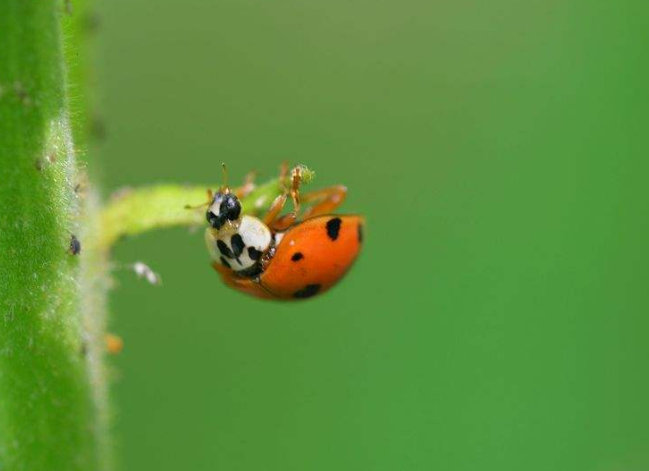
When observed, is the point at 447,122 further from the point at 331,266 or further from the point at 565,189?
the point at 331,266

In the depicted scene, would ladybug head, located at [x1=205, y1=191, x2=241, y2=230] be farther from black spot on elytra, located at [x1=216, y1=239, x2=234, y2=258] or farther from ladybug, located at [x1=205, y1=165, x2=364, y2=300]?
black spot on elytra, located at [x1=216, y1=239, x2=234, y2=258]

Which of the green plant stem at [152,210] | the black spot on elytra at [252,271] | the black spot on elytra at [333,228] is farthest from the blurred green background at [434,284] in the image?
the green plant stem at [152,210]

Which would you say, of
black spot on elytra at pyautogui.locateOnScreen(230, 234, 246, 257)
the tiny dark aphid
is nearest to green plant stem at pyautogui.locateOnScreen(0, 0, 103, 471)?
the tiny dark aphid

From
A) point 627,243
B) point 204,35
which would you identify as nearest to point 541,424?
point 627,243

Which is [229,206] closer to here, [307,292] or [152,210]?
A: [307,292]

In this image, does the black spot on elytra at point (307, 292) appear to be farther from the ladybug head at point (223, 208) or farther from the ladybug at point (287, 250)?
the ladybug head at point (223, 208)

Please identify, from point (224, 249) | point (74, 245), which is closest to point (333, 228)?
point (224, 249)
